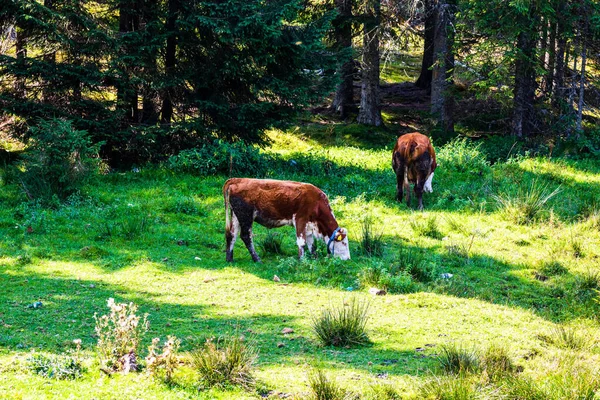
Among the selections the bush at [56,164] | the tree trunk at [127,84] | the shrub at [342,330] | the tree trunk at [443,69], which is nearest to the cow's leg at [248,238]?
the shrub at [342,330]

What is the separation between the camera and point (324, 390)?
6.75m

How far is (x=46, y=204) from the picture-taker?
15445 millimetres

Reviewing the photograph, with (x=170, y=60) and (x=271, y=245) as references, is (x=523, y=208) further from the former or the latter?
(x=170, y=60)

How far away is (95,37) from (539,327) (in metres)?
14.6

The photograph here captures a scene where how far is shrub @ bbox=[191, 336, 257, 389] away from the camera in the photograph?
281 inches

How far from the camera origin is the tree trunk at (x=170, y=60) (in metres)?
20.5

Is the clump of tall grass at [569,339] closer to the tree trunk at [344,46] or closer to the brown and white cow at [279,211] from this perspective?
the brown and white cow at [279,211]

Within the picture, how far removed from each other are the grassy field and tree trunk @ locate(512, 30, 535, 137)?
4566 millimetres

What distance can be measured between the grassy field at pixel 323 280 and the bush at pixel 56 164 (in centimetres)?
44

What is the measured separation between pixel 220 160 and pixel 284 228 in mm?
4290

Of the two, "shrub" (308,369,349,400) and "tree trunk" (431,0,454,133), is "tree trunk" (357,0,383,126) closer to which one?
"tree trunk" (431,0,454,133)

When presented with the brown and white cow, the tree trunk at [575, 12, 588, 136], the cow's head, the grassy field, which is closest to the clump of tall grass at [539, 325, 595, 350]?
the grassy field

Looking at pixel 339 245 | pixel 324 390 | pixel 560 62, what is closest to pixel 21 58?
pixel 339 245

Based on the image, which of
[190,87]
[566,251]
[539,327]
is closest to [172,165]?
[190,87]
